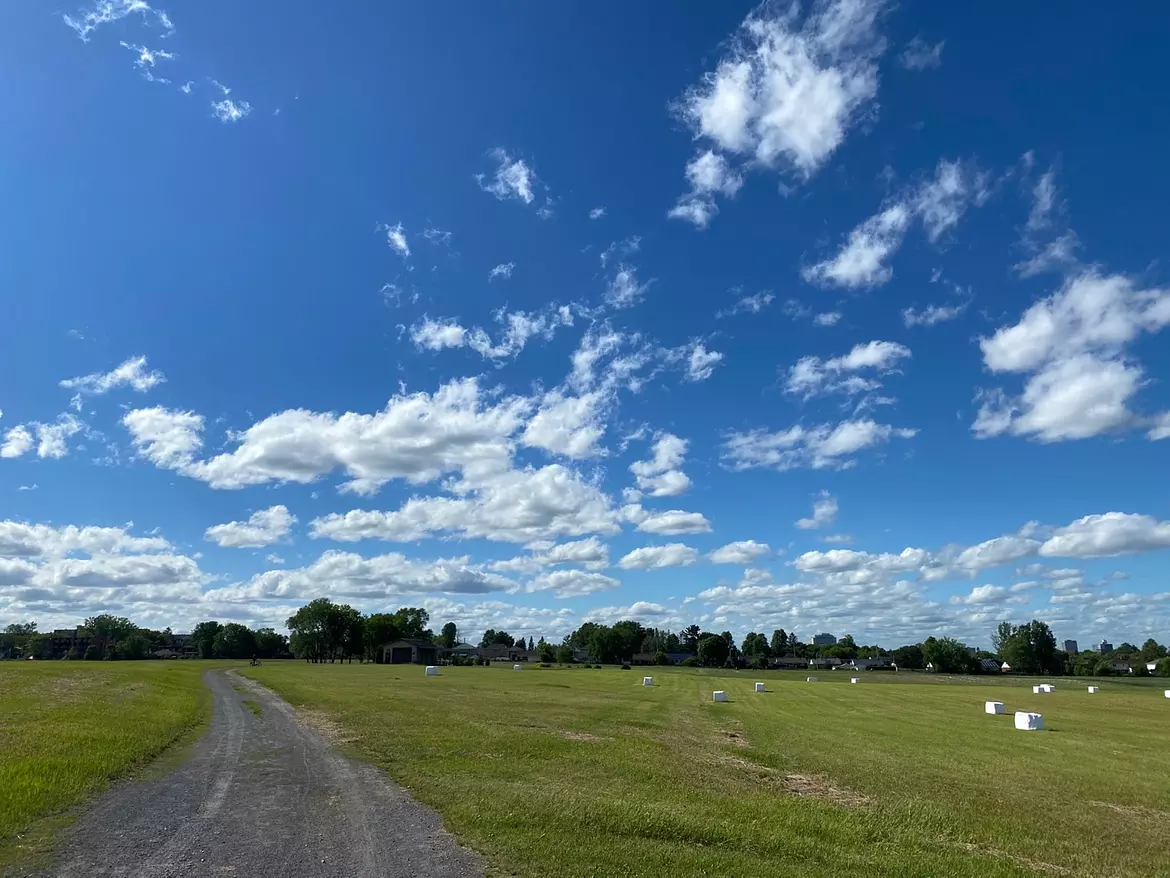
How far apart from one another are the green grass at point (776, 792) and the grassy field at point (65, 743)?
248 inches

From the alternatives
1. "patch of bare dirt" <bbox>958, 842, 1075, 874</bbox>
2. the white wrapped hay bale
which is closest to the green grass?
"patch of bare dirt" <bbox>958, 842, 1075, 874</bbox>

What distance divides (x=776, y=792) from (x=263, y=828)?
11281 mm

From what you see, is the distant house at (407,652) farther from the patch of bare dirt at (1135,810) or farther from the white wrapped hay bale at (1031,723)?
the patch of bare dirt at (1135,810)

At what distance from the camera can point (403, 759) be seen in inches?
803

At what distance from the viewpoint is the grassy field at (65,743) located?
12.9m

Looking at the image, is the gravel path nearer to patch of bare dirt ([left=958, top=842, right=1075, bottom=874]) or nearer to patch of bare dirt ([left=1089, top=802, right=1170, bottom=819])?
patch of bare dirt ([left=958, top=842, right=1075, bottom=874])

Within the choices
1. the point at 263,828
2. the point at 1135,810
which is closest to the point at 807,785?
the point at 1135,810

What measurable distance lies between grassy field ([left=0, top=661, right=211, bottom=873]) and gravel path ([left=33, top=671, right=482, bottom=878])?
0.73m

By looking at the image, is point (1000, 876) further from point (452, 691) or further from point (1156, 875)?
point (452, 691)

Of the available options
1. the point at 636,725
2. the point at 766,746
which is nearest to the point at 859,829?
the point at 766,746

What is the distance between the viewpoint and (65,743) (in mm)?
21234

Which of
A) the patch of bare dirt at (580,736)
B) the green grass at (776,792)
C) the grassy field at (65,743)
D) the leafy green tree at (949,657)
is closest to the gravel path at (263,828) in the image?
the grassy field at (65,743)

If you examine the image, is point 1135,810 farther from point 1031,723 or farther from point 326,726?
point 326,726

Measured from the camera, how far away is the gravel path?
10.6 meters
